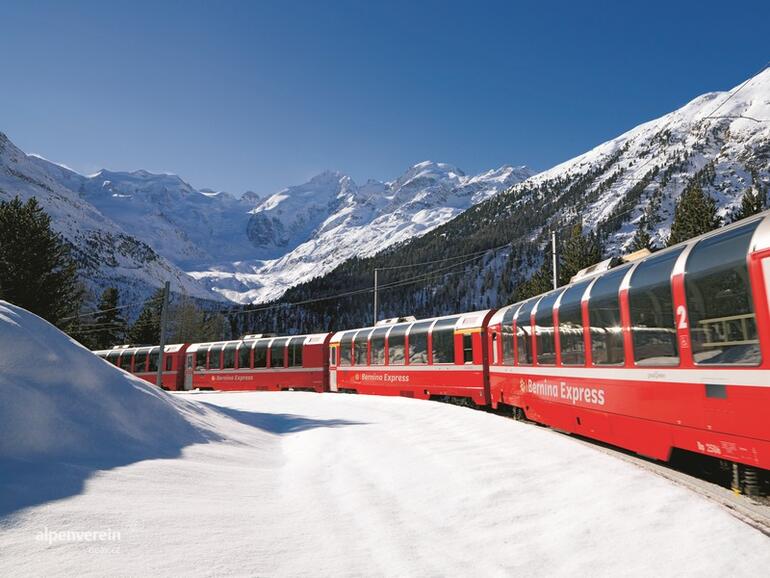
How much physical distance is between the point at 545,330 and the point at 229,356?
2385cm

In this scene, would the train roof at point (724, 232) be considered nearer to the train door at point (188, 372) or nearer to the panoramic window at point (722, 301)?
the panoramic window at point (722, 301)

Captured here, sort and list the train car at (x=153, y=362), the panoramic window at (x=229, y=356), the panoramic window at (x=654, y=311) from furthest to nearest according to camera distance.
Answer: the train car at (x=153, y=362)
the panoramic window at (x=229, y=356)
the panoramic window at (x=654, y=311)

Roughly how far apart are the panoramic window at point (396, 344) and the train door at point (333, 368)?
529cm

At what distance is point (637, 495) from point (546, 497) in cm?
88

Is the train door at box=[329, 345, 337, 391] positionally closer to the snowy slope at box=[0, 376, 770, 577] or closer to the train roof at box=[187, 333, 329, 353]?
the train roof at box=[187, 333, 329, 353]

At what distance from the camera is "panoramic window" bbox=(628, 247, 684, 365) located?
6648 millimetres

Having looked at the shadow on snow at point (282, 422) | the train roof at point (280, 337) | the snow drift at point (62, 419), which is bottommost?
the shadow on snow at point (282, 422)

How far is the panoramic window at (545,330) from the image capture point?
1080cm

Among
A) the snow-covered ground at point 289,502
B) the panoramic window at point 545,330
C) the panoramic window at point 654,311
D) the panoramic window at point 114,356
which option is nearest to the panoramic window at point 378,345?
the panoramic window at point 545,330

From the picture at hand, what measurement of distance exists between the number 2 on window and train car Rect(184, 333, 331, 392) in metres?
21.5

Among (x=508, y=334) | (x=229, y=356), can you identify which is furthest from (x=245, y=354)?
(x=508, y=334)

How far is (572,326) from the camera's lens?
31.7 feet

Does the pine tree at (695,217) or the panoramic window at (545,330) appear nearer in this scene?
the panoramic window at (545,330)

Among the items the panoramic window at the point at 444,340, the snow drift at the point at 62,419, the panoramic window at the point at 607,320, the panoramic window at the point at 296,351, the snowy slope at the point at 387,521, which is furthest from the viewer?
the panoramic window at the point at 296,351
